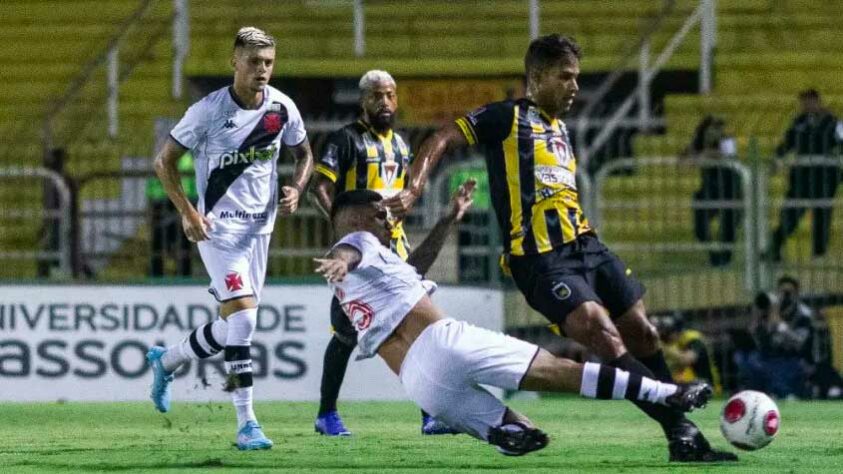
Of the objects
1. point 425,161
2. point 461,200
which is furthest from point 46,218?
point 425,161

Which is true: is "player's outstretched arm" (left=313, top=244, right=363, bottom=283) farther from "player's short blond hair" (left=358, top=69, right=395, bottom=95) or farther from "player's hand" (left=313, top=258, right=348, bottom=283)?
"player's short blond hair" (left=358, top=69, right=395, bottom=95)

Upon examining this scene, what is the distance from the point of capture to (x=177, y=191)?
11.1m

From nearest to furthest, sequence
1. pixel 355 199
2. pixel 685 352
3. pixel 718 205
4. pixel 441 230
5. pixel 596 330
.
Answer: pixel 355 199 → pixel 596 330 → pixel 441 230 → pixel 685 352 → pixel 718 205

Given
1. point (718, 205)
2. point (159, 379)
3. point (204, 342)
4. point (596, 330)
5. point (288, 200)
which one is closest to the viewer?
point (596, 330)

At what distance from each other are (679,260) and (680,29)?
6.12 metres

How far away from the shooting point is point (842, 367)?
59.4ft

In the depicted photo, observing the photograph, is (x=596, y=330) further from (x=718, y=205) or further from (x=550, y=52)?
(x=718, y=205)

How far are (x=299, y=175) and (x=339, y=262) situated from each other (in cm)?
252

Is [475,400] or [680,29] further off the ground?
[680,29]

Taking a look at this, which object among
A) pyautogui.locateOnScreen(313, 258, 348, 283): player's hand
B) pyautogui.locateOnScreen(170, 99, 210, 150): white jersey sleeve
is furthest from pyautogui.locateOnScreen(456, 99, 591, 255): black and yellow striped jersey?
pyautogui.locateOnScreen(170, 99, 210, 150): white jersey sleeve

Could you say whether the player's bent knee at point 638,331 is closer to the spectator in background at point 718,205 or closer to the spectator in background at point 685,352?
the spectator in background at point 685,352

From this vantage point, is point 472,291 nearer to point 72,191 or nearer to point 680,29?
point 72,191

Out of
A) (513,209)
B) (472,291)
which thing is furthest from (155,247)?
(513,209)

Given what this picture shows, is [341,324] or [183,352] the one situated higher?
[341,324]
